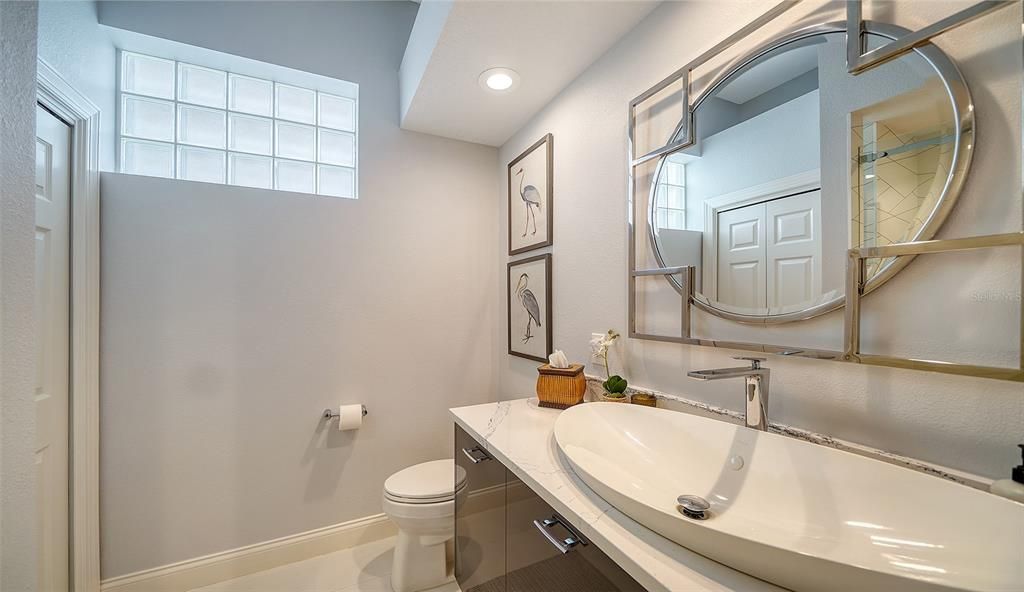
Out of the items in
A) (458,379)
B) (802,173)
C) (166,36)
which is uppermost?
(166,36)

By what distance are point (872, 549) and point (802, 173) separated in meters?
0.75

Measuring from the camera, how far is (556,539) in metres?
0.88

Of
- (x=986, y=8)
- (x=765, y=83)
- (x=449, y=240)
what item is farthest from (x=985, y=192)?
(x=449, y=240)

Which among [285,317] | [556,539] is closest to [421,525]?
[556,539]

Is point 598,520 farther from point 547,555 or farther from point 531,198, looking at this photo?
point 531,198

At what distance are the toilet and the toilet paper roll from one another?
13.8 inches

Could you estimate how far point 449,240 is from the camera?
226 centimetres

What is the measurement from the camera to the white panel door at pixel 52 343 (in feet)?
4.38

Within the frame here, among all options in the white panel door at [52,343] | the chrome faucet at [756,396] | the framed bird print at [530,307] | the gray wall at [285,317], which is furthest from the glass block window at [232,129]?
the chrome faucet at [756,396]

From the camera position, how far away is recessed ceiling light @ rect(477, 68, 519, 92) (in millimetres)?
1615

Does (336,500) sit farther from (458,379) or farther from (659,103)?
(659,103)

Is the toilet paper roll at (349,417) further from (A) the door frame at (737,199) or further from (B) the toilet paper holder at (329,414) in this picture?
(A) the door frame at (737,199)

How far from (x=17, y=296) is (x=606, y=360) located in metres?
1.60

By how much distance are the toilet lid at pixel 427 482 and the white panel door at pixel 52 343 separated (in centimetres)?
113
